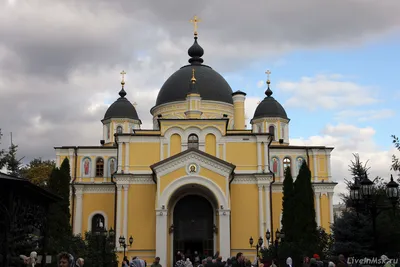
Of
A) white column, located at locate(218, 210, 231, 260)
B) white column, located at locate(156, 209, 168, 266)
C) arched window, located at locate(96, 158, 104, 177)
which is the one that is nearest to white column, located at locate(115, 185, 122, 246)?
white column, located at locate(156, 209, 168, 266)

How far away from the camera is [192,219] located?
123ft

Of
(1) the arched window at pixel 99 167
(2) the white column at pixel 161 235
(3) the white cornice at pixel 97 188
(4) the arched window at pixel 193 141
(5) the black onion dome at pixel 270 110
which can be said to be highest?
(5) the black onion dome at pixel 270 110

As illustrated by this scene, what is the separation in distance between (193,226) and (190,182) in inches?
144

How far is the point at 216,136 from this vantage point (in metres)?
38.8

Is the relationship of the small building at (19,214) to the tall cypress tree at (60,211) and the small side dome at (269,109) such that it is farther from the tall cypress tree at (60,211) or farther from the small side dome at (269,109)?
the small side dome at (269,109)

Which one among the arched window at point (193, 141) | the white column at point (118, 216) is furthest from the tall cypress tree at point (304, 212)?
the white column at point (118, 216)

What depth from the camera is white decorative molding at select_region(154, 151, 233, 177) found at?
3506 cm

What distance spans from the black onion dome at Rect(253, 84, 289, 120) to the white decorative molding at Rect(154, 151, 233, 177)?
14.7 metres

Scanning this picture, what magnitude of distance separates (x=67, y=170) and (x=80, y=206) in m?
8.51

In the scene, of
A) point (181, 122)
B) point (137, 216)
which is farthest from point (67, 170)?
point (181, 122)

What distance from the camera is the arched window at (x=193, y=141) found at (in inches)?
1521

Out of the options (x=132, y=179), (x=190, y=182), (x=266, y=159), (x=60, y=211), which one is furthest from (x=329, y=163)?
(x=60, y=211)

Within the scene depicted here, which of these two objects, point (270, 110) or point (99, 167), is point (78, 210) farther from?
point (270, 110)

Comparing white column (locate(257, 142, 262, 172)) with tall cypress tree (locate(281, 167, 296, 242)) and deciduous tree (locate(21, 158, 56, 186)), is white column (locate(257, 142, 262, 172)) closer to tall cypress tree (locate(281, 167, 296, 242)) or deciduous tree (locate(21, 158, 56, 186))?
tall cypress tree (locate(281, 167, 296, 242))
